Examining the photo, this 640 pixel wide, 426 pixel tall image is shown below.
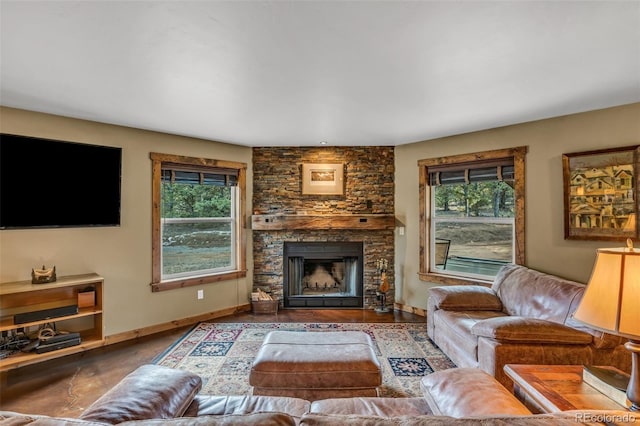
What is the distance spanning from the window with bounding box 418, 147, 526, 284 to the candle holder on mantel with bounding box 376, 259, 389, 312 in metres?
0.52

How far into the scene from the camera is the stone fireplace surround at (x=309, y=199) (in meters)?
4.63

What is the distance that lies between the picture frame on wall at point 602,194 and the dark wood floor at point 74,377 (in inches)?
181

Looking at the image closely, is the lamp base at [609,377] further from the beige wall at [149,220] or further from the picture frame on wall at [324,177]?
the picture frame on wall at [324,177]

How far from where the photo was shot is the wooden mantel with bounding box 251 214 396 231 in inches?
174

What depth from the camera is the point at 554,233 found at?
327 cm

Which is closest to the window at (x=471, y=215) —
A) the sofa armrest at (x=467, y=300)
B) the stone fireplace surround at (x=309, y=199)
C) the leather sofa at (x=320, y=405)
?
the stone fireplace surround at (x=309, y=199)

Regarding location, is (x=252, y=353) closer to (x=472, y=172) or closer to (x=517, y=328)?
(x=517, y=328)

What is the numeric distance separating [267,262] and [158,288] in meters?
1.51

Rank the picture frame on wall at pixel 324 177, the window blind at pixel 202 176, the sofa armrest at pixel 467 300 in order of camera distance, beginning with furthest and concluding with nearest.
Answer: the picture frame on wall at pixel 324 177 < the window blind at pixel 202 176 < the sofa armrest at pixel 467 300

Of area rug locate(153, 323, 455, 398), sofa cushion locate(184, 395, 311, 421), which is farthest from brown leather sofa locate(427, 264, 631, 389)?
sofa cushion locate(184, 395, 311, 421)

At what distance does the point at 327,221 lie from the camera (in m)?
4.42

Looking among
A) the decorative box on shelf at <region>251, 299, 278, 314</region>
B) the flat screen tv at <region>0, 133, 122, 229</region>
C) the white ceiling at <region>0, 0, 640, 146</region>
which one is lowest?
the decorative box on shelf at <region>251, 299, 278, 314</region>

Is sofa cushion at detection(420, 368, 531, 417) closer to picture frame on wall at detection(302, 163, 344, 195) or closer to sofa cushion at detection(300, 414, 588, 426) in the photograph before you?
sofa cushion at detection(300, 414, 588, 426)

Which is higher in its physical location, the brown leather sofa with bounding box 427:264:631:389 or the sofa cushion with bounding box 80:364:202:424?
the sofa cushion with bounding box 80:364:202:424
